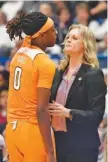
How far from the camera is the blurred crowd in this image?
8531 millimetres

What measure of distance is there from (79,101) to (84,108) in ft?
0.26

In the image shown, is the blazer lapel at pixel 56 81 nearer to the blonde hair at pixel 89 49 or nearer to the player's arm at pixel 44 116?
the blonde hair at pixel 89 49

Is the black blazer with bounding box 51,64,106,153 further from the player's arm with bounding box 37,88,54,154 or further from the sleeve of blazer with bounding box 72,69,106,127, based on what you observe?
the player's arm with bounding box 37,88,54,154

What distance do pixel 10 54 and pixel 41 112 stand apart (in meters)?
4.99

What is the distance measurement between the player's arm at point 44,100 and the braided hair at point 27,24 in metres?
0.32

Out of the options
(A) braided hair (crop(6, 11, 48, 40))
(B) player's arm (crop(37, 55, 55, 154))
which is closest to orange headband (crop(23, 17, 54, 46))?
(A) braided hair (crop(6, 11, 48, 40))

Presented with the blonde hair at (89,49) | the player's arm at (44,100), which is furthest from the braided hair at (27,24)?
the blonde hair at (89,49)

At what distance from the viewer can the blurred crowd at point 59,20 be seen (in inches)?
336

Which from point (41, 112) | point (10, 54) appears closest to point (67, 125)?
point (41, 112)

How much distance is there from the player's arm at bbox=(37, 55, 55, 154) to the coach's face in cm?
48

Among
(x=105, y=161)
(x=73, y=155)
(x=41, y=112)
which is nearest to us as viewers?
(x=41, y=112)

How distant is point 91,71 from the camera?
4680 mm

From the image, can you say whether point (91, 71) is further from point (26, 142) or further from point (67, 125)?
point (26, 142)

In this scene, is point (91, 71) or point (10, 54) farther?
point (10, 54)
